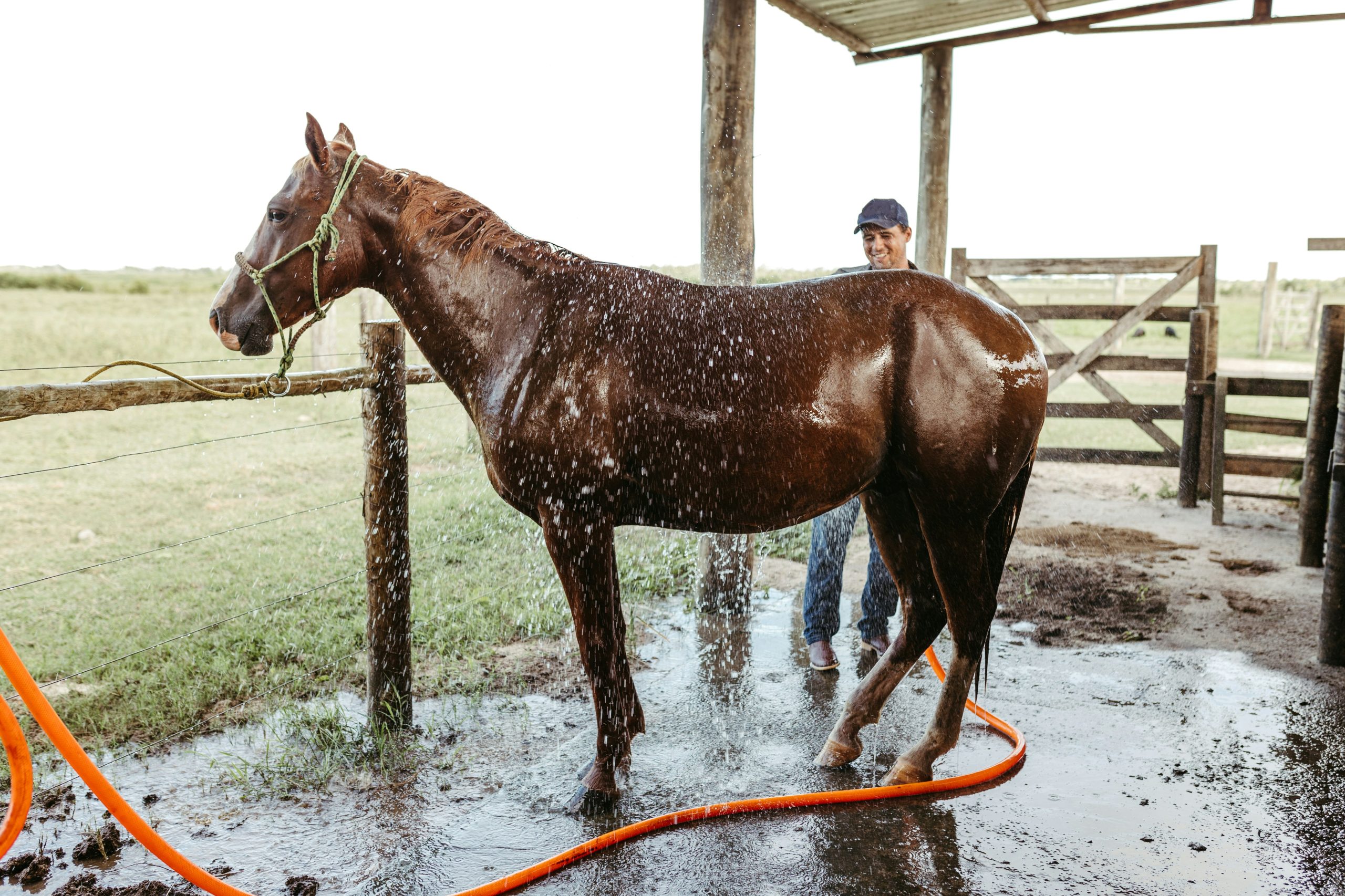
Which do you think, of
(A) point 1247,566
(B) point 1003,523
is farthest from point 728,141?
(A) point 1247,566

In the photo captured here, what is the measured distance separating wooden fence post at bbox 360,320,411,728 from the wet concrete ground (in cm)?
23

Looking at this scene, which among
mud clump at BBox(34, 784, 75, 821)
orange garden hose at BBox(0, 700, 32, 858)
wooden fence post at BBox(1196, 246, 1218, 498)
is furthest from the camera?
wooden fence post at BBox(1196, 246, 1218, 498)

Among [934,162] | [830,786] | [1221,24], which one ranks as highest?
[1221,24]

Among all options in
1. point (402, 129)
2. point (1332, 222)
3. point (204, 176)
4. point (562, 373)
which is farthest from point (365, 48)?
point (1332, 222)

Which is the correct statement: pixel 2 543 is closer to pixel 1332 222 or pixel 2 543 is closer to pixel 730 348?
pixel 730 348

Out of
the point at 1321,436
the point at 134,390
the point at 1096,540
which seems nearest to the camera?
the point at 134,390

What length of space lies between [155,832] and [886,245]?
352 cm

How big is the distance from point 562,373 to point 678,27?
16.8m

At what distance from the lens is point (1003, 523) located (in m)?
2.94

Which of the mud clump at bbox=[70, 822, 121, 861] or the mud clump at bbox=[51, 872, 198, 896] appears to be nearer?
the mud clump at bbox=[51, 872, 198, 896]

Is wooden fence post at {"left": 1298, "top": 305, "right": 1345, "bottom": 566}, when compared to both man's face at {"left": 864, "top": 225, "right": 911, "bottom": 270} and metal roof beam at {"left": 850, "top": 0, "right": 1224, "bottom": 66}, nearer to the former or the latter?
metal roof beam at {"left": 850, "top": 0, "right": 1224, "bottom": 66}

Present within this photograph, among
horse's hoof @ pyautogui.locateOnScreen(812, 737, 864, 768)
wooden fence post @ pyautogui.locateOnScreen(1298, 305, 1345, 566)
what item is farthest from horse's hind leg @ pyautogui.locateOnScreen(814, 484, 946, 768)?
wooden fence post @ pyautogui.locateOnScreen(1298, 305, 1345, 566)

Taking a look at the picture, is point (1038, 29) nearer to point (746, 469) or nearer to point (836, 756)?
point (746, 469)

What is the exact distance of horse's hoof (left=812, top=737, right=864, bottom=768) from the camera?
2947mm
